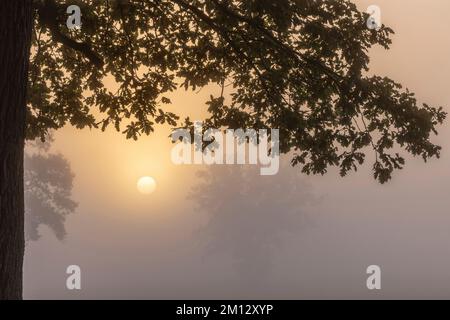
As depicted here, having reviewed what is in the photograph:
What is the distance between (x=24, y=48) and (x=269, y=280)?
77093mm

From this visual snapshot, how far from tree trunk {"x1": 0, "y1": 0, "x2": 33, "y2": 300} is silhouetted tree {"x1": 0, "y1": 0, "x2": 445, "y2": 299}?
11.7ft

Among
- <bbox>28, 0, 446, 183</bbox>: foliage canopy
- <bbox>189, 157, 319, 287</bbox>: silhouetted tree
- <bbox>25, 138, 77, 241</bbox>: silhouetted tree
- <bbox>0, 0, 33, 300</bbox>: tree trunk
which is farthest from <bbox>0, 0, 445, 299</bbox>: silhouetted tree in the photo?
<bbox>189, 157, 319, 287</bbox>: silhouetted tree

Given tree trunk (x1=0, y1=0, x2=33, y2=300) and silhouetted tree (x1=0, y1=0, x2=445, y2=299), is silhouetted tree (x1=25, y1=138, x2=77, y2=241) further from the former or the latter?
tree trunk (x1=0, y1=0, x2=33, y2=300)

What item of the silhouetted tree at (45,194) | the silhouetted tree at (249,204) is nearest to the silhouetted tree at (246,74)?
the silhouetted tree at (45,194)

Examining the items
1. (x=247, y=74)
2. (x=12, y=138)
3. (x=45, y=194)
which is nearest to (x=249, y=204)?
(x=45, y=194)

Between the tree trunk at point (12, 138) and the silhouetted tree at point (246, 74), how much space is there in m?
3.56

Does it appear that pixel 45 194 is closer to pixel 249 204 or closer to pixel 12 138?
pixel 249 204

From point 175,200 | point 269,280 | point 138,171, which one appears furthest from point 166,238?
point 269,280

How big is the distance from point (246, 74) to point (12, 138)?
6.04 m

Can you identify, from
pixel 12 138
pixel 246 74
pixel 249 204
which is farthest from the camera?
pixel 249 204

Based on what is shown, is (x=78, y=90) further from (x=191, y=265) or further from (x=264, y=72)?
(x=191, y=265)

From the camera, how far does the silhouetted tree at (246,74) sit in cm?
1116

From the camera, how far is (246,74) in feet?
40.4

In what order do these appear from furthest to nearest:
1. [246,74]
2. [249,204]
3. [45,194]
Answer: [249,204] < [45,194] < [246,74]
